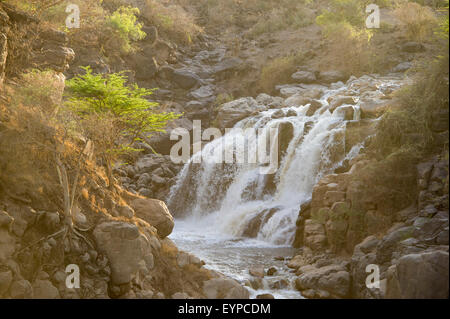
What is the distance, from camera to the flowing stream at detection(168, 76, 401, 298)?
1253 centimetres

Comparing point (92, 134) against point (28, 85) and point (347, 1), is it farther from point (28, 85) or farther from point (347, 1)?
point (347, 1)

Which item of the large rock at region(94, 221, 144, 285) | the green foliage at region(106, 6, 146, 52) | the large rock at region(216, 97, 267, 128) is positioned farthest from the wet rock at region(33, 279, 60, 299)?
the green foliage at region(106, 6, 146, 52)

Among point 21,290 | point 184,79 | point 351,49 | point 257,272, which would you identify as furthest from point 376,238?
point 184,79

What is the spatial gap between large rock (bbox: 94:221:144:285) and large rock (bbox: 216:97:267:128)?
14.3m

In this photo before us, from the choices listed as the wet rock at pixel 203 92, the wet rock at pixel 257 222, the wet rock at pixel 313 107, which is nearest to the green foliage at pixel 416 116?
the wet rock at pixel 257 222

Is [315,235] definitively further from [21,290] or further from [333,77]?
[333,77]

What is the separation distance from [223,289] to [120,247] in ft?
7.42

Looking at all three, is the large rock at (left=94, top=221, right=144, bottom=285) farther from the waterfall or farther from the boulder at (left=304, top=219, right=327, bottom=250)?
the waterfall

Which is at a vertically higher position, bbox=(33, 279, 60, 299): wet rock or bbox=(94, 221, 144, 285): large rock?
bbox=(94, 221, 144, 285): large rock

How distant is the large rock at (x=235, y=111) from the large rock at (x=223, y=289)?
552 inches

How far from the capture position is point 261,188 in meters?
16.7

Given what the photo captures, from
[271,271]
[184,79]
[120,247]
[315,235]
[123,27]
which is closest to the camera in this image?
[120,247]
